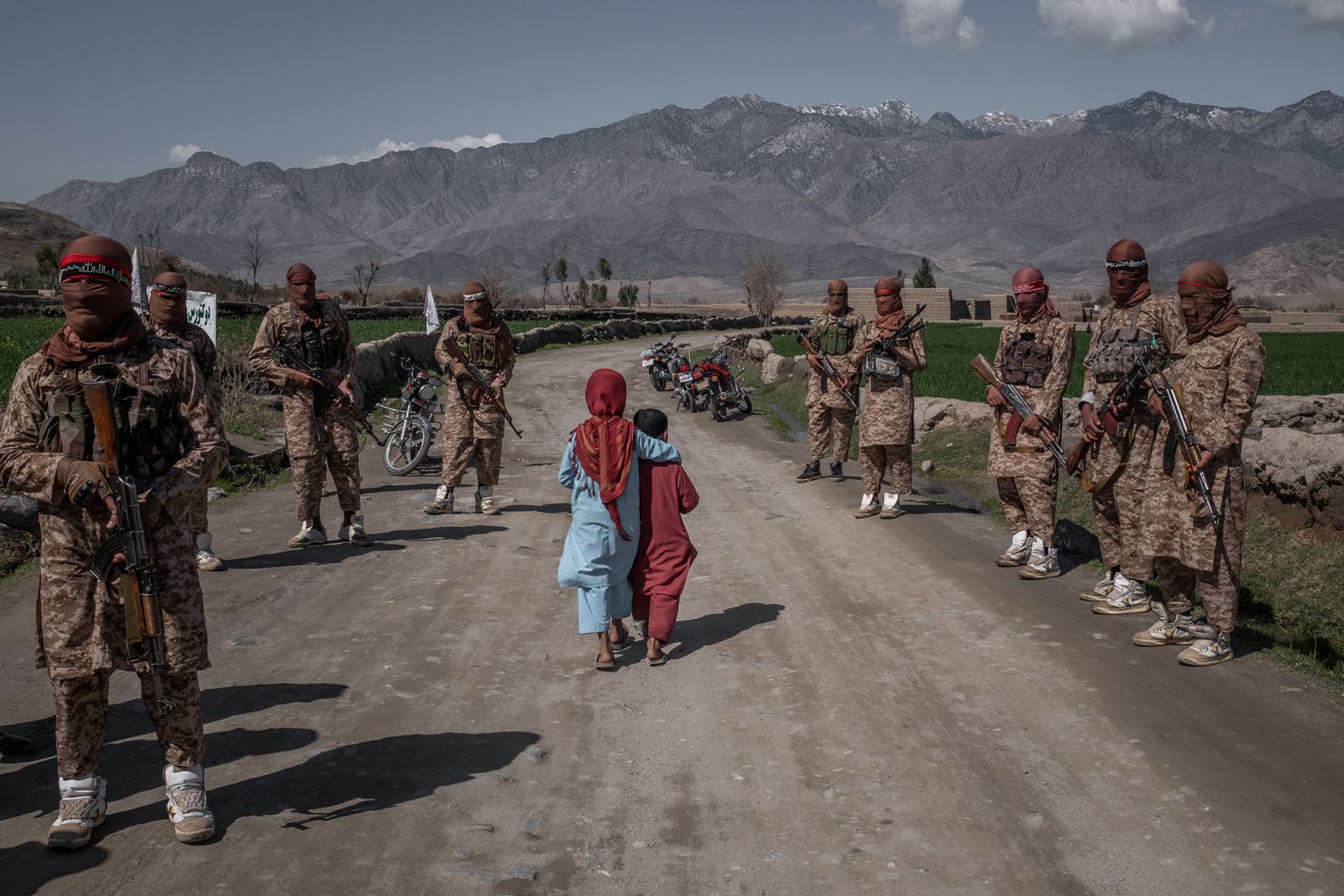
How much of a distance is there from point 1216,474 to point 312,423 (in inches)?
243

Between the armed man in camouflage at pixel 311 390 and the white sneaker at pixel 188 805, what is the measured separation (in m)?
4.45

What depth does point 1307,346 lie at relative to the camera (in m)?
29.2

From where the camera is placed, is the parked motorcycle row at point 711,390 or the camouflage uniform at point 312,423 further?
the parked motorcycle row at point 711,390

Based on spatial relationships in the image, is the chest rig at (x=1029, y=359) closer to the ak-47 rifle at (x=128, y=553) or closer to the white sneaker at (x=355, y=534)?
the white sneaker at (x=355, y=534)

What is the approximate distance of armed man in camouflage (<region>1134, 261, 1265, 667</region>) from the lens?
5.70 metres

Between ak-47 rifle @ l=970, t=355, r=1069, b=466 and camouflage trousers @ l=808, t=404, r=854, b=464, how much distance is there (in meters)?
3.68

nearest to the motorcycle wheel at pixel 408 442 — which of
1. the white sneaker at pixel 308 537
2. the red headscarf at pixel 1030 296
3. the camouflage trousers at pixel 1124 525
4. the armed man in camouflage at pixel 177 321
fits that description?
the white sneaker at pixel 308 537

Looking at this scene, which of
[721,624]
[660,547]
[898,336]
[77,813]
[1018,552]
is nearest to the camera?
[77,813]

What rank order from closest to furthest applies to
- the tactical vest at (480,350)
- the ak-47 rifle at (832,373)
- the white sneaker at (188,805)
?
the white sneaker at (188,805), the tactical vest at (480,350), the ak-47 rifle at (832,373)

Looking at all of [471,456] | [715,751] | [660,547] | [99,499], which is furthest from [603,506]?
[471,456]

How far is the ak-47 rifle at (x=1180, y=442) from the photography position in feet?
18.7

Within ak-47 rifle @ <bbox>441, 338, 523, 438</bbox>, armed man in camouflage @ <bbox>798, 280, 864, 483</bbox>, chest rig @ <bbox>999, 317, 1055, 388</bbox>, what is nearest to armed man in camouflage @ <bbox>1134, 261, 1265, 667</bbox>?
chest rig @ <bbox>999, 317, 1055, 388</bbox>

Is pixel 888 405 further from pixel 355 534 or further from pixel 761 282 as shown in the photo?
pixel 761 282

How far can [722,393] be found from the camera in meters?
19.4
